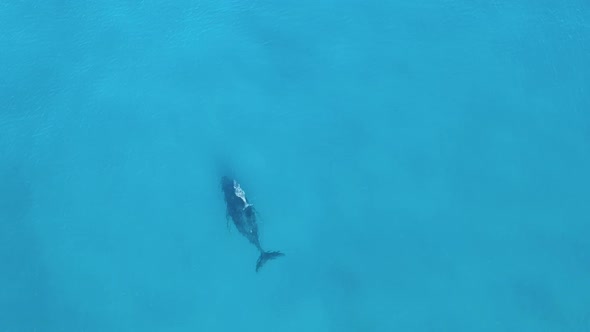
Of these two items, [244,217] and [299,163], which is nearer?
[244,217]

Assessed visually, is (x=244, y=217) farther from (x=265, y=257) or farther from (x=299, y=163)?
(x=299, y=163)

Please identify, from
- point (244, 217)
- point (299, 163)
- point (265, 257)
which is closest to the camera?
point (265, 257)

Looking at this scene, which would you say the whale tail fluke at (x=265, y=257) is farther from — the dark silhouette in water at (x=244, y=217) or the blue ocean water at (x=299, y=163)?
the blue ocean water at (x=299, y=163)

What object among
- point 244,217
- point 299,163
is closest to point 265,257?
point 244,217

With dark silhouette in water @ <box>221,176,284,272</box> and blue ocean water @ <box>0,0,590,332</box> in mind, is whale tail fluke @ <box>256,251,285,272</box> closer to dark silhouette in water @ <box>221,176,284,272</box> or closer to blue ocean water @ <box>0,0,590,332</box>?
dark silhouette in water @ <box>221,176,284,272</box>

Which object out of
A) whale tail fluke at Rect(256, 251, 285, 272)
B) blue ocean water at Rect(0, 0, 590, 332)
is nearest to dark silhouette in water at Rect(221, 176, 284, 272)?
whale tail fluke at Rect(256, 251, 285, 272)

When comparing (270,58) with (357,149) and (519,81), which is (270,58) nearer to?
(357,149)

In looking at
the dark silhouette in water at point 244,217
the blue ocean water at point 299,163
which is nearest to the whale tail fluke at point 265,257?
the dark silhouette in water at point 244,217
